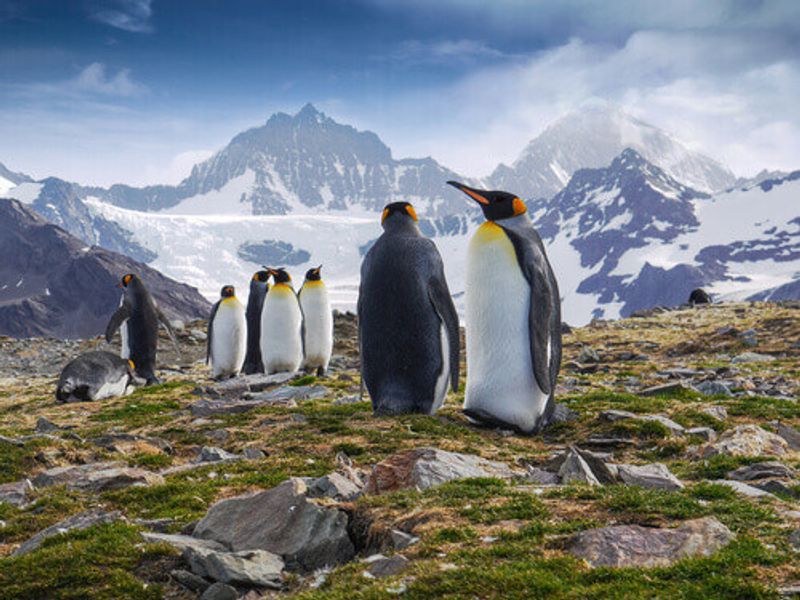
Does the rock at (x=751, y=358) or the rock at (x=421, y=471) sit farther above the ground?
the rock at (x=421, y=471)

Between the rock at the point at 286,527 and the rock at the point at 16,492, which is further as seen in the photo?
the rock at the point at 16,492

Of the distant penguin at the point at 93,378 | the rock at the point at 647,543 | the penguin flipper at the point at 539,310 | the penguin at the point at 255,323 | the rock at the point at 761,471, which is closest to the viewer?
the rock at the point at 647,543

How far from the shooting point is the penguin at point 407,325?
11891mm

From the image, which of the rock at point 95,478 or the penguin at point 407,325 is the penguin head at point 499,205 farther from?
the rock at point 95,478

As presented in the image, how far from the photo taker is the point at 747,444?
886 centimetres

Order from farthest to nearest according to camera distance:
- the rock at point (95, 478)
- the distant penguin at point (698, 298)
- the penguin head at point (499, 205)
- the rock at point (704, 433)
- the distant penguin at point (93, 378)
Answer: the distant penguin at point (698, 298)
the distant penguin at point (93, 378)
the penguin head at point (499, 205)
the rock at point (704, 433)
the rock at point (95, 478)

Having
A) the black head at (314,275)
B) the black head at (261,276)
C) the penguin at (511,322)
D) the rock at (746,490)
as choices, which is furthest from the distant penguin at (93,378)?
the rock at (746,490)

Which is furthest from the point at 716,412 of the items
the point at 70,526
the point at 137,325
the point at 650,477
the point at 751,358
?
the point at 137,325

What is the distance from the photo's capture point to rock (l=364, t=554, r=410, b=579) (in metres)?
4.84

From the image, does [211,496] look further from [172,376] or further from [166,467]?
[172,376]

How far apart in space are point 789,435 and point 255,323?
676 inches

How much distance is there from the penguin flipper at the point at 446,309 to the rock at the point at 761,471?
5151 millimetres

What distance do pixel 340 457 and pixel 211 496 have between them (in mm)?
1788

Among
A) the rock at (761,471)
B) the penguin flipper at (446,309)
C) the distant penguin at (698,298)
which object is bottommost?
the distant penguin at (698,298)
